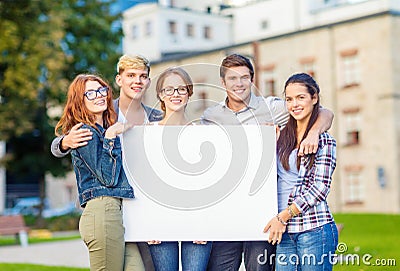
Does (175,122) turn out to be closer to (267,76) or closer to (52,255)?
(52,255)

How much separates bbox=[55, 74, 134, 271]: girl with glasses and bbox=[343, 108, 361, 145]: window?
1298 inches

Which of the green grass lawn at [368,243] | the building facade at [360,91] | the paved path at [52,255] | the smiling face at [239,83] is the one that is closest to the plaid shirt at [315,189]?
the smiling face at [239,83]

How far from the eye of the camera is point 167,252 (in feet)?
15.6

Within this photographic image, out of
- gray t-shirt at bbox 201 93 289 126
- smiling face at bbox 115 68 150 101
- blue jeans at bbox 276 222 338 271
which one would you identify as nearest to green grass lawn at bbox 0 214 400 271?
blue jeans at bbox 276 222 338 271

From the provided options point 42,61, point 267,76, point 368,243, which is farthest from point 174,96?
point 267,76

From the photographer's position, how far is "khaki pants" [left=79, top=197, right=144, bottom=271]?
4469mm

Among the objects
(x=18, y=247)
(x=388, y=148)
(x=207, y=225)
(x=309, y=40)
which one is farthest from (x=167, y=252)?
(x=309, y=40)

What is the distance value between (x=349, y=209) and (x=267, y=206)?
32734 millimetres

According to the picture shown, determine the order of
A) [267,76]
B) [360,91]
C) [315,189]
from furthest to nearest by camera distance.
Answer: [267,76] → [360,91] → [315,189]

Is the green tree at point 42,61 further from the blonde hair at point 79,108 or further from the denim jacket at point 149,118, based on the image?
the blonde hair at point 79,108

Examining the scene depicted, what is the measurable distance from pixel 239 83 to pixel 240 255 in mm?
1125

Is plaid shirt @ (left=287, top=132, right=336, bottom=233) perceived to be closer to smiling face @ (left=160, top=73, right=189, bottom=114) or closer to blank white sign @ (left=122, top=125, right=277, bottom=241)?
blank white sign @ (left=122, top=125, right=277, bottom=241)

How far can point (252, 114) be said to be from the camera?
4773 mm

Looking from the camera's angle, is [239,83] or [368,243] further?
[368,243]
